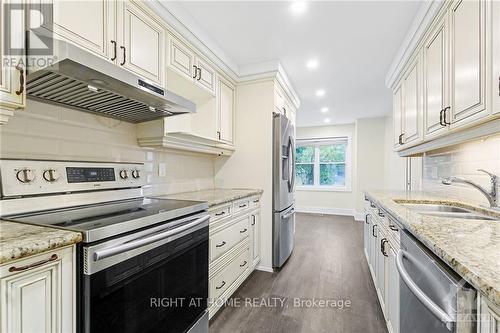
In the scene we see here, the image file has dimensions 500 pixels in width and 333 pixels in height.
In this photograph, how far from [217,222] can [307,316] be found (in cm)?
104

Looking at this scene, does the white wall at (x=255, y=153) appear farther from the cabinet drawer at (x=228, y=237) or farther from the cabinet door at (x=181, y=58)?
the cabinet door at (x=181, y=58)

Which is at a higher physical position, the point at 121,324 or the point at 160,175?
the point at 160,175

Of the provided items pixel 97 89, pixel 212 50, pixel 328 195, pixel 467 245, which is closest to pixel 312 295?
pixel 467 245

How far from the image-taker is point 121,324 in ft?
3.23

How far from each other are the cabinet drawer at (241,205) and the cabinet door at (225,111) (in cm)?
75

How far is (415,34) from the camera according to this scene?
2018 millimetres

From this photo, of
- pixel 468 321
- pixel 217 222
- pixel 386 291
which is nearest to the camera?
pixel 468 321

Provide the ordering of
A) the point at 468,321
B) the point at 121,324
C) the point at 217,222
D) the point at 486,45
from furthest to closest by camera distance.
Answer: the point at 217,222 → the point at 486,45 → the point at 121,324 → the point at 468,321

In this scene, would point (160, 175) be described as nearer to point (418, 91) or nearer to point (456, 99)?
point (456, 99)

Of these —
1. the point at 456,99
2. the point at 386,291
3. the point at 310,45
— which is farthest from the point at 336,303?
the point at 310,45

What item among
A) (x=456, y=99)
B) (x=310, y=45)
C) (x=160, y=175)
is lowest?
(x=160, y=175)

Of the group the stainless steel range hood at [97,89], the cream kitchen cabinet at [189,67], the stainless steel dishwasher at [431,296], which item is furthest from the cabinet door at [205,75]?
the stainless steel dishwasher at [431,296]

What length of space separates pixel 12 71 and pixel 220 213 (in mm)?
1409

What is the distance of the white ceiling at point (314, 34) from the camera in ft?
5.97
